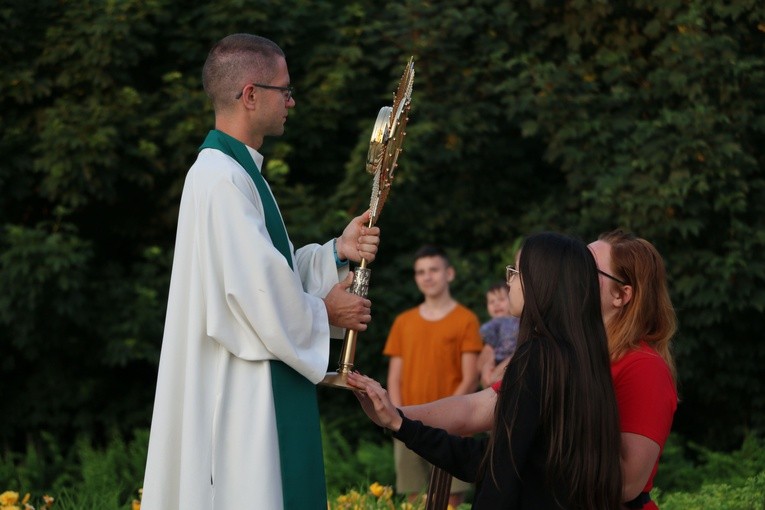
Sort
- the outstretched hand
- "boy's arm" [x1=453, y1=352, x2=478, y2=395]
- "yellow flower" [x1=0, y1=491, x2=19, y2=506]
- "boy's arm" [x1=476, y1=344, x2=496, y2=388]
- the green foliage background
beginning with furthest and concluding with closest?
the green foliage background, "boy's arm" [x1=453, y1=352, x2=478, y2=395], "boy's arm" [x1=476, y1=344, x2=496, y2=388], "yellow flower" [x1=0, y1=491, x2=19, y2=506], the outstretched hand

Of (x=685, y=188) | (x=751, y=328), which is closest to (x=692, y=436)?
(x=751, y=328)

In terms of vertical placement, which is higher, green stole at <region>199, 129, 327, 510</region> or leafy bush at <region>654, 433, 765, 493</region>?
green stole at <region>199, 129, 327, 510</region>

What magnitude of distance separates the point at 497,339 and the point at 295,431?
12.6 ft

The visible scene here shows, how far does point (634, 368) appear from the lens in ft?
11.5

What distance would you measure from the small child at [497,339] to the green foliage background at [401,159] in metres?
1.78

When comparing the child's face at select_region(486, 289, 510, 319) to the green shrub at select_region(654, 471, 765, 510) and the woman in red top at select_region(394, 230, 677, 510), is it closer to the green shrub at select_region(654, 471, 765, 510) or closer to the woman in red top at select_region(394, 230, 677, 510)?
the green shrub at select_region(654, 471, 765, 510)

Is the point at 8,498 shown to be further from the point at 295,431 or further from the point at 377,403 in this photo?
the point at 377,403

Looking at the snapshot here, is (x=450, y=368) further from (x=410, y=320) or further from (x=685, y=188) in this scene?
(x=685, y=188)

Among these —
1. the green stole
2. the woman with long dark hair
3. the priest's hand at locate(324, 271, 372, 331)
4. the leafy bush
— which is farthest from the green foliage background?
the woman with long dark hair

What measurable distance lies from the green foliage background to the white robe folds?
5579 millimetres

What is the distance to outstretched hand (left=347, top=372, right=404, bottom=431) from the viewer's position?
3.52m

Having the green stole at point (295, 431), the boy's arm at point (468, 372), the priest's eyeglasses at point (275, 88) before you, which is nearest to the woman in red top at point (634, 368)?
the green stole at point (295, 431)

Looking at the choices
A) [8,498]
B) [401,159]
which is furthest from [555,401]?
[401,159]

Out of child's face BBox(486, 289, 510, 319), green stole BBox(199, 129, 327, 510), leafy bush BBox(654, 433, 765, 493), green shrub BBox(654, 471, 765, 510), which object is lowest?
leafy bush BBox(654, 433, 765, 493)
